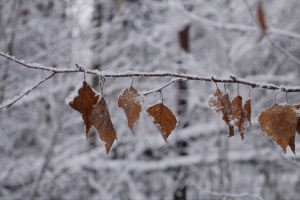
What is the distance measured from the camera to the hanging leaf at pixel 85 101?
24.1 inches

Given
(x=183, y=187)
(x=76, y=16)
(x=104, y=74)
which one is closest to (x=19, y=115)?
(x=76, y=16)

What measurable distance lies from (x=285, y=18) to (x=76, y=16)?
10.5ft

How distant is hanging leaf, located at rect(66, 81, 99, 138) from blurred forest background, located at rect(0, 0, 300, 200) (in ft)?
7.19

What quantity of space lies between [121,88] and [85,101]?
3262 millimetres

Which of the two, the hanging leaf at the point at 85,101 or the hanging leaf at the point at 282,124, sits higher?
the hanging leaf at the point at 85,101

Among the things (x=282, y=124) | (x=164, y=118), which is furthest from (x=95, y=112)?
(x=282, y=124)

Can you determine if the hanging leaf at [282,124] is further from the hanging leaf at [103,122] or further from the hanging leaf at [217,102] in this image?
the hanging leaf at [103,122]

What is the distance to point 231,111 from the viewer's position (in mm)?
657

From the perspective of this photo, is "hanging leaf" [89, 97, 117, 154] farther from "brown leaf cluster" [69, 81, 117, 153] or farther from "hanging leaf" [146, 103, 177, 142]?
"hanging leaf" [146, 103, 177, 142]

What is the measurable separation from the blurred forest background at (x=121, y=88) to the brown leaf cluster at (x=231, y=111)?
2124 mm

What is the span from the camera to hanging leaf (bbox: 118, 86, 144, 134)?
0.62 metres

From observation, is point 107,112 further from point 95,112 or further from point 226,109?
point 226,109

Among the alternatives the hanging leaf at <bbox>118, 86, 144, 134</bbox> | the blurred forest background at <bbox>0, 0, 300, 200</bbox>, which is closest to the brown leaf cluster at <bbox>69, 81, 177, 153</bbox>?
the hanging leaf at <bbox>118, 86, 144, 134</bbox>

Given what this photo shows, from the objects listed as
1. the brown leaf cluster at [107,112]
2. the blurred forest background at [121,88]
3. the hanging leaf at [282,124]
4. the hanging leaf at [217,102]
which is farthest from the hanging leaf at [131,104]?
the blurred forest background at [121,88]
